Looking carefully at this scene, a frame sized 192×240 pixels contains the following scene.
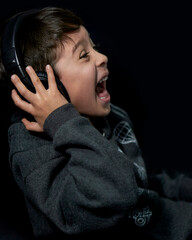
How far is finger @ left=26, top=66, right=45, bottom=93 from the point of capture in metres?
0.73

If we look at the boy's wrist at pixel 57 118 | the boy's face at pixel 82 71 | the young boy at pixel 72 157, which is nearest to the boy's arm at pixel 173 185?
the young boy at pixel 72 157

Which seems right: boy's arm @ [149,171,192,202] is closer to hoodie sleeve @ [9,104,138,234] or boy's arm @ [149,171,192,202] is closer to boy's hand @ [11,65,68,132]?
hoodie sleeve @ [9,104,138,234]

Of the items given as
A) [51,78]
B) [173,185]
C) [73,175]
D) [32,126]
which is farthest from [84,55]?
[173,185]

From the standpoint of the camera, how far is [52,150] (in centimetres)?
78

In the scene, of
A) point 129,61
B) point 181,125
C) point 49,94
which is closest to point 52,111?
point 49,94

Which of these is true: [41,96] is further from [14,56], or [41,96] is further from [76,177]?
[76,177]

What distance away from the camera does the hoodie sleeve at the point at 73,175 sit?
667 millimetres

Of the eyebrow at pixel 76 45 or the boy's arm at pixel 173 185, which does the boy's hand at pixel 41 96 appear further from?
the boy's arm at pixel 173 185

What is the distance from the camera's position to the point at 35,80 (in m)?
0.73

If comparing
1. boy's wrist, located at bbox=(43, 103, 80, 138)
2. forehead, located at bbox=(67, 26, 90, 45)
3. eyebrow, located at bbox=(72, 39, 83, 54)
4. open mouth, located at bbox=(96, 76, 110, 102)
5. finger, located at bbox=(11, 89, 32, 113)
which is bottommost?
open mouth, located at bbox=(96, 76, 110, 102)

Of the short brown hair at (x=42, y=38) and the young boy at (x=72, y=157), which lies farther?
the short brown hair at (x=42, y=38)

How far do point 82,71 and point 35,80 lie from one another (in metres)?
0.16

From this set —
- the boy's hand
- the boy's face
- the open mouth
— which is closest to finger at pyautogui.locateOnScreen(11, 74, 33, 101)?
the boy's hand

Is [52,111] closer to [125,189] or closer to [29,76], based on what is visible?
[29,76]
